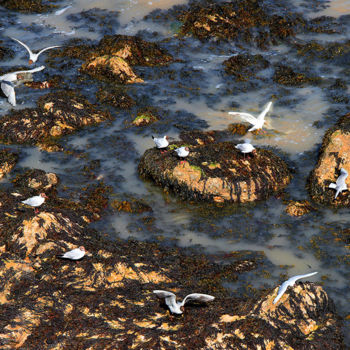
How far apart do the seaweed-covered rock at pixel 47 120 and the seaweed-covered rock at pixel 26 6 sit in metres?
10.7

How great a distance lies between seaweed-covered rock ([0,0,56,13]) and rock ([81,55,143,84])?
27.2ft

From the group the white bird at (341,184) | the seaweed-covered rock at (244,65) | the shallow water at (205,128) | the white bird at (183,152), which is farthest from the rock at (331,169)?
the seaweed-covered rock at (244,65)

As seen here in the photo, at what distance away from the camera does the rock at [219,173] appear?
1198 cm

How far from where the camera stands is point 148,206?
473 inches

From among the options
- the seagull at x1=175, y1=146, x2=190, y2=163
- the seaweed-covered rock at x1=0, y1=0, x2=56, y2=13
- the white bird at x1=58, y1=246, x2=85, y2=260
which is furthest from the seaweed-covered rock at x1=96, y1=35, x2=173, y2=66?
the white bird at x1=58, y1=246, x2=85, y2=260

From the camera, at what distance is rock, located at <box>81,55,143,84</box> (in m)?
18.4

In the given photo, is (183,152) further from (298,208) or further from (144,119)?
(144,119)

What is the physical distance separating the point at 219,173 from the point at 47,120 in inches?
263

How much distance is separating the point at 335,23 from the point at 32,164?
16.2 meters

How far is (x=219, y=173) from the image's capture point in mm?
12148

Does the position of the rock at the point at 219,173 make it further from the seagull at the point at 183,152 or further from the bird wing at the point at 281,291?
the bird wing at the point at 281,291

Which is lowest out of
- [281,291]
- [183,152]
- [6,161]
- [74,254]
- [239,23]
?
[6,161]

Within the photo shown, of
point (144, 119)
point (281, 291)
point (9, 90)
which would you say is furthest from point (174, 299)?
point (9, 90)

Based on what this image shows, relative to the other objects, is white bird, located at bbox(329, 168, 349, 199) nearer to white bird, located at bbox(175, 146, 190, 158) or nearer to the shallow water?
the shallow water
